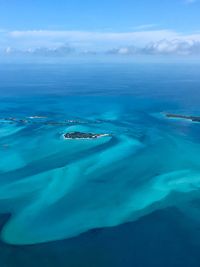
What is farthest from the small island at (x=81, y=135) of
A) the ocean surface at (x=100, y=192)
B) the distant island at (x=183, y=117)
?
the distant island at (x=183, y=117)

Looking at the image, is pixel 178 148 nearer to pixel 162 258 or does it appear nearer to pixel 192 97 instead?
pixel 162 258

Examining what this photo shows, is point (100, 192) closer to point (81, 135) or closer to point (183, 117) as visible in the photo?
point (81, 135)

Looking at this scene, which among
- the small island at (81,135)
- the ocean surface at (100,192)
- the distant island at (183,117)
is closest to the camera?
the ocean surface at (100,192)

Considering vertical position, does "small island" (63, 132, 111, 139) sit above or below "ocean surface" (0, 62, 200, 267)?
below

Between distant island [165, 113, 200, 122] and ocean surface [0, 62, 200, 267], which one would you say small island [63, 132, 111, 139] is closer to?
ocean surface [0, 62, 200, 267]

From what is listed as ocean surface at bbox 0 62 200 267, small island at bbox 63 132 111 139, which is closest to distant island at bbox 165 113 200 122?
ocean surface at bbox 0 62 200 267

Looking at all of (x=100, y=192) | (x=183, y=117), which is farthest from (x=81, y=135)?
(x=183, y=117)

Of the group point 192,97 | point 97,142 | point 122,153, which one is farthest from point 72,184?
point 192,97

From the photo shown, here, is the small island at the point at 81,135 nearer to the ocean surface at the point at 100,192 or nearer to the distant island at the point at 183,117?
the ocean surface at the point at 100,192
